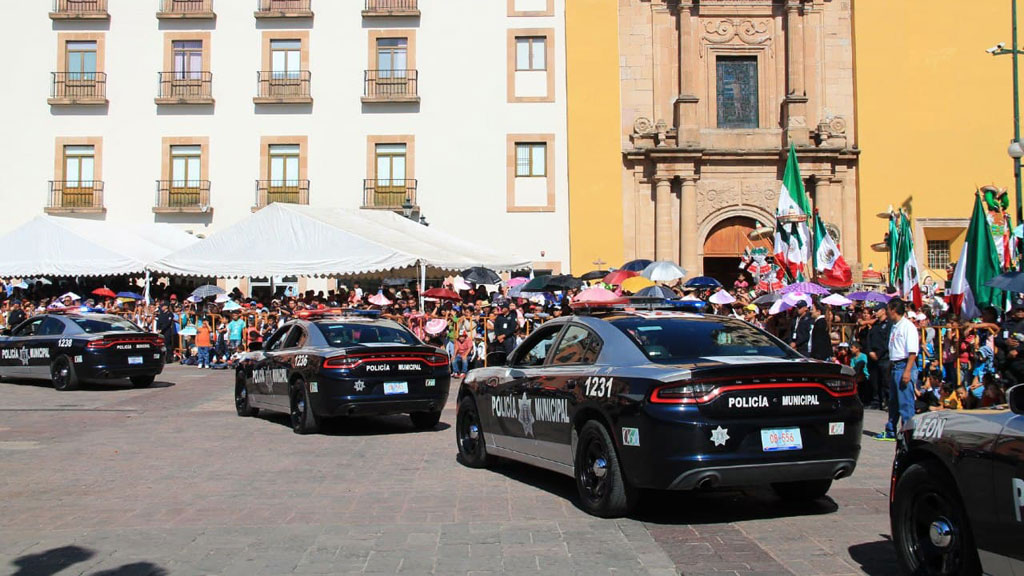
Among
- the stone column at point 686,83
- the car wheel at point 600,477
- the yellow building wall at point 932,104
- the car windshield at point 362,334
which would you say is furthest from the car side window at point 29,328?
the yellow building wall at point 932,104

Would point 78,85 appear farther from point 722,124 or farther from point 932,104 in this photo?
point 932,104

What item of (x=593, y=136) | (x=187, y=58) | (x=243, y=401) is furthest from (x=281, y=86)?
(x=243, y=401)

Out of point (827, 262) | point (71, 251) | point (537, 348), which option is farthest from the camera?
point (71, 251)

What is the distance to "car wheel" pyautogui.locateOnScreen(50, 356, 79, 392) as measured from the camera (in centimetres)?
1864

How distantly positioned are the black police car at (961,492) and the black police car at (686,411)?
4.02ft

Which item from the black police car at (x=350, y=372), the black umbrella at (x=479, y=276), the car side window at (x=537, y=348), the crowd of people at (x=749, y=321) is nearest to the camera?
the car side window at (x=537, y=348)

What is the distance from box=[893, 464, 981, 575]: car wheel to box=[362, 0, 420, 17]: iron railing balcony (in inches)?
1220

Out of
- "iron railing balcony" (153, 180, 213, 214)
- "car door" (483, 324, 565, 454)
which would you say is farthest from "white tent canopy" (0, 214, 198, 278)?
"car door" (483, 324, 565, 454)

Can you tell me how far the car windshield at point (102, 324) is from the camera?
62.8 feet

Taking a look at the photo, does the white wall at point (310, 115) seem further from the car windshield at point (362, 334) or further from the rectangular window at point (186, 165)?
the car windshield at point (362, 334)

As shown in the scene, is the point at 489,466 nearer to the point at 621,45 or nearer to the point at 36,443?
the point at 36,443

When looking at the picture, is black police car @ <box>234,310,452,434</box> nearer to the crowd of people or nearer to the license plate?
the crowd of people

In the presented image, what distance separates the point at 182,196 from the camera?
34312mm

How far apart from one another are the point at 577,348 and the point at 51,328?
14.9 meters
